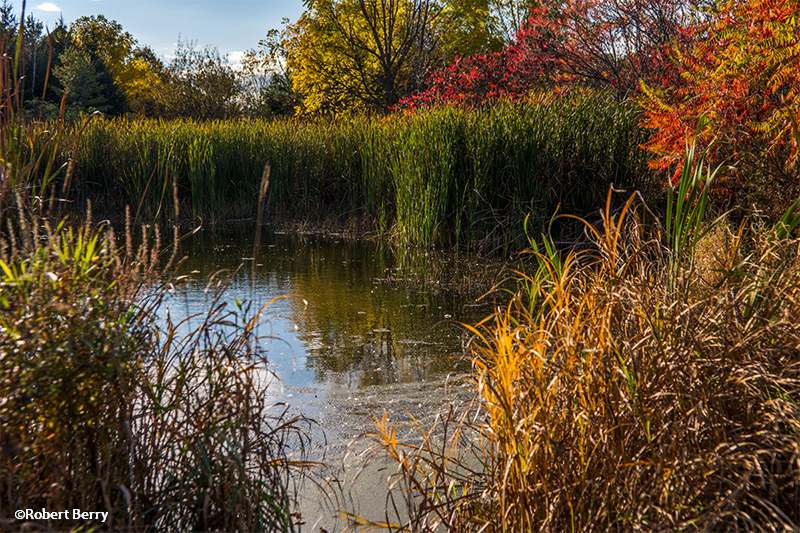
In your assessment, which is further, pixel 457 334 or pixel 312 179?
pixel 312 179

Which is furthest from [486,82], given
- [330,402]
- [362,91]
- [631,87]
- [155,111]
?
[155,111]

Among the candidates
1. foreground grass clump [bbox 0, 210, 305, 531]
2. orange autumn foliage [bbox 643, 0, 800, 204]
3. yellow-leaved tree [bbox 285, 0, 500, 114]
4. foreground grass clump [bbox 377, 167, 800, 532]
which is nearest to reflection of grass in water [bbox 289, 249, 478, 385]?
foreground grass clump [bbox 0, 210, 305, 531]

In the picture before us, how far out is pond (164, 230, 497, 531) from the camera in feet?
12.4

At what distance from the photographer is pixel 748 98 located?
5766 mm

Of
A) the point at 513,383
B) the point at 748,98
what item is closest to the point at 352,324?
the point at 513,383

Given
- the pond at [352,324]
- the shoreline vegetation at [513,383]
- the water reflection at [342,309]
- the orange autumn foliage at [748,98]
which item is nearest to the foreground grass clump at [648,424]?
the shoreline vegetation at [513,383]

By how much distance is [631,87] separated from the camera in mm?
10781

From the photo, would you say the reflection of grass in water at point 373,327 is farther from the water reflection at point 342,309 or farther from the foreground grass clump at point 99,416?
the foreground grass clump at point 99,416

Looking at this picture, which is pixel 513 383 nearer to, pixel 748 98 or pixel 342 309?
pixel 342 309

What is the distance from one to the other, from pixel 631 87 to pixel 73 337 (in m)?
10.00

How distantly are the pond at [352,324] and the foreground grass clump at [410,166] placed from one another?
0.68 metres

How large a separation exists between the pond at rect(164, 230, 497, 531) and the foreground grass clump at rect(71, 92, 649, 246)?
2.24ft

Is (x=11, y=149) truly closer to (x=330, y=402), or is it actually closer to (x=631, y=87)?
(x=330, y=402)

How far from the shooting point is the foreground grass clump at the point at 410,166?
27.3 feet
